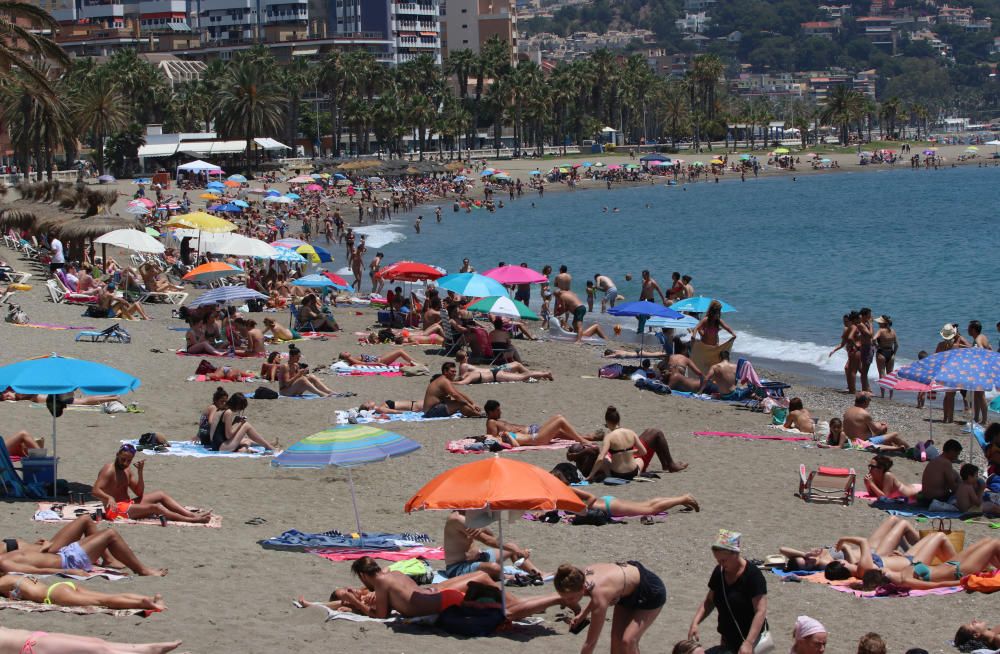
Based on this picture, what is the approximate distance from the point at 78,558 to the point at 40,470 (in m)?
2.74

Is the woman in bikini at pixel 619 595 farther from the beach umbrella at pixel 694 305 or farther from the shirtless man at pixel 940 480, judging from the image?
the beach umbrella at pixel 694 305

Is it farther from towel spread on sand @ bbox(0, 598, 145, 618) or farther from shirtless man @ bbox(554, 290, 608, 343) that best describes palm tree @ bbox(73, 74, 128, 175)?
towel spread on sand @ bbox(0, 598, 145, 618)

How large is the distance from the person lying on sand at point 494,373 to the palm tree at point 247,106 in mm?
58972

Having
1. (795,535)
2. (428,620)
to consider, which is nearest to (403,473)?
(795,535)

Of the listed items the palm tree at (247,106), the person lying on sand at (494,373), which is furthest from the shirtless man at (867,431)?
the palm tree at (247,106)

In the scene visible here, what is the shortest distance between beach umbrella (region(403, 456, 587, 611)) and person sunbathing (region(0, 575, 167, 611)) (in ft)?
6.11

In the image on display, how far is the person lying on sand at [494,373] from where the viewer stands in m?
17.9

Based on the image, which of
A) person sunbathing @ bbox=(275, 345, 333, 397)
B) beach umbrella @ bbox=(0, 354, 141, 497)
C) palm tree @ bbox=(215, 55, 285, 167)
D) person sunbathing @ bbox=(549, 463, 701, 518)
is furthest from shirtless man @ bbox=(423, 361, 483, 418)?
palm tree @ bbox=(215, 55, 285, 167)

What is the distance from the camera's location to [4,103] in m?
58.6

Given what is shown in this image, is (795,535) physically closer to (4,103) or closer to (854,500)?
(854,500)

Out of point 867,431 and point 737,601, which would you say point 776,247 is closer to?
point 867,431

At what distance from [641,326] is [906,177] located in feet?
321

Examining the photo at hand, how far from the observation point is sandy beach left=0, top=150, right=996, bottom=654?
7.98m

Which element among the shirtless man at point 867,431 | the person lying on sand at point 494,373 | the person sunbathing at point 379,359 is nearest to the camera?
the shirtless man at point 867,431
